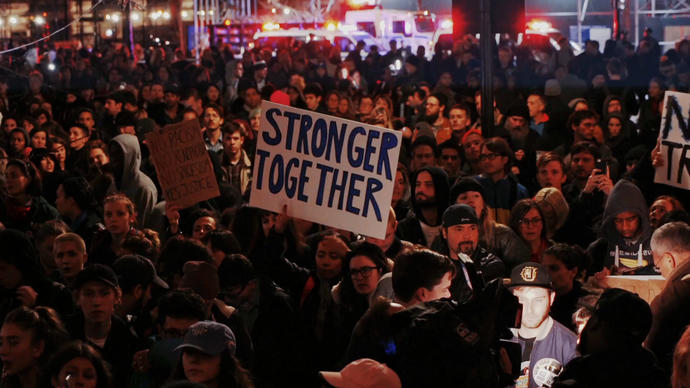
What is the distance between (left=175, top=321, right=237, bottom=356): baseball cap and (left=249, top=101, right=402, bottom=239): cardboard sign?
2190mm

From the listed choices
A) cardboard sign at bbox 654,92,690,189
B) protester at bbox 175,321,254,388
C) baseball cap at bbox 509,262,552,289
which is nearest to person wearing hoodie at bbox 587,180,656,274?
cardboard sign at bbox 654,92,690,189

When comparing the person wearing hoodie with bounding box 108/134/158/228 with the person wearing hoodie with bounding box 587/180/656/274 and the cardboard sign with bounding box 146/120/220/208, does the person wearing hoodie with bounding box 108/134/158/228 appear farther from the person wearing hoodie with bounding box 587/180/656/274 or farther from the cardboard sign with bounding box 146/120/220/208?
the person wearing hoodie with bounding box 587/180/656/274

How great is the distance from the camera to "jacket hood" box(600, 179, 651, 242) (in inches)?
312

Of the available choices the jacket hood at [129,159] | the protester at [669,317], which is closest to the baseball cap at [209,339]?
the protester at [669,317]

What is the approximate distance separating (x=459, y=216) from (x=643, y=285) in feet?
3.62

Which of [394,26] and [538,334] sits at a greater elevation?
[394,26]

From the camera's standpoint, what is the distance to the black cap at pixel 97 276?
625 centimetres

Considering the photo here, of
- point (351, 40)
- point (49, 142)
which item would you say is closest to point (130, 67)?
point (351, 40)

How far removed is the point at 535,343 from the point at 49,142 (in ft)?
25.1

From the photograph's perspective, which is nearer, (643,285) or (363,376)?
(363,376)

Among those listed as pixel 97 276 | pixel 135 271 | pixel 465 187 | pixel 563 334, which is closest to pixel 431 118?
pixel 465 187

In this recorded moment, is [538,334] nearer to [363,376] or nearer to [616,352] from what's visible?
[616,352]

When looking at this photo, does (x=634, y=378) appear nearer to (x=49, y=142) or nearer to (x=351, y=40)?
(x=49, y=142)

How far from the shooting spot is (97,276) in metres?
6.26
